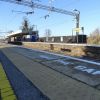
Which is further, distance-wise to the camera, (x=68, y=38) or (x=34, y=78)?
(x=68, y=38)

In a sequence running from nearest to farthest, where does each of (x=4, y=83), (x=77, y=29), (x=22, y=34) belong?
(x=4, y=83)
(x=77, y=29)
(x=22, y=34)

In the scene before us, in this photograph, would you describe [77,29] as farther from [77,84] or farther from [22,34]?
[77,84]

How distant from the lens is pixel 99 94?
8516 mm

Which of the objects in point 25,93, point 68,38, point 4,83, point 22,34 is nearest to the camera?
point 25,93

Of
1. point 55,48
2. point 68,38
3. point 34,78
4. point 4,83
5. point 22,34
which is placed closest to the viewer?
point 4,83

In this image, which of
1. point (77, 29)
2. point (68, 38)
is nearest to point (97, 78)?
point (77, 29)

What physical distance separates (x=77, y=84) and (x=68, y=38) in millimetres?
42707

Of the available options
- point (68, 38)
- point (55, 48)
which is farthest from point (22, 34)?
point (55, 48)

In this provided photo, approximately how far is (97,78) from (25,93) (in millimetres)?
3788

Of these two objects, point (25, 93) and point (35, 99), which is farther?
point (25, 93)

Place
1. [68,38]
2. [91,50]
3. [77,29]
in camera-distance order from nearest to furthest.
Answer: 1. [91,50]
2. [77,29]
3. [68,38]

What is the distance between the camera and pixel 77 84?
10430mm

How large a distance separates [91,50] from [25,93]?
42.0 ft

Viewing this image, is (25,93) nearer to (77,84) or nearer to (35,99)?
(35,99)
